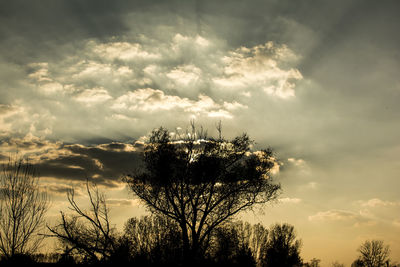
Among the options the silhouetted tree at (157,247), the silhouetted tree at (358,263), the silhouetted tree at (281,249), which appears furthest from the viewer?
the silhouetted tree at (358,263)

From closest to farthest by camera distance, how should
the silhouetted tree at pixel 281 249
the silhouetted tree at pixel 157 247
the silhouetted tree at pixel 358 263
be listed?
the silhouetted tree at pixel 157 247 < the silhouetted tree at pixel 281 249 < the silhouetted tree at pixel 358 263

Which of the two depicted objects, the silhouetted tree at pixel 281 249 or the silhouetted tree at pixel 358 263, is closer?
the silhouetted tree at pixel 281 249

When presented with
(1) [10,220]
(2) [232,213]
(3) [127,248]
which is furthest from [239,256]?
(3) [127,248]

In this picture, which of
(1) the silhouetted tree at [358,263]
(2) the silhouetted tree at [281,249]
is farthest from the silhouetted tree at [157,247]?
(1) the silhouetted tree at [358,263]

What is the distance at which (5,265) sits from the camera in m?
9.96

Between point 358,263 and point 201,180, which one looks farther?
point 358,263

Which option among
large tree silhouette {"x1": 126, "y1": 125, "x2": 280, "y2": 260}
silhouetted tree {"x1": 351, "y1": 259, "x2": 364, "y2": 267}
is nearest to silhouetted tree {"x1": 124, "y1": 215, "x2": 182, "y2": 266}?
large tree silhouette {"x1": 126, "y1": 125, "x2": 280, "y2": 260}

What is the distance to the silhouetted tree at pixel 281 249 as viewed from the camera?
6182 cm

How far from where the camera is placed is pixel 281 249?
63969mm

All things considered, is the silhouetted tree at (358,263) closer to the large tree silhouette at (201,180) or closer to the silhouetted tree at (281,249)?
the silhouetted tree at (281,249)

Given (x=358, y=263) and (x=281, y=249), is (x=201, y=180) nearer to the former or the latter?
(x=281, y=249)

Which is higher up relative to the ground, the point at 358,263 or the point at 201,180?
the point at 201,180

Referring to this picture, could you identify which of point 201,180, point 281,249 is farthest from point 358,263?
point 201,180

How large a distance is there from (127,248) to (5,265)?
4.33 m
